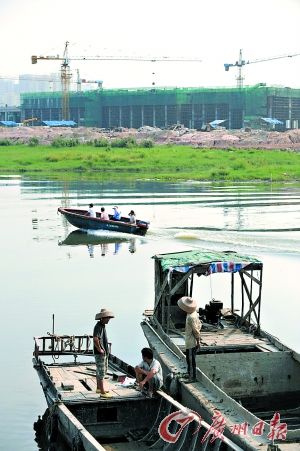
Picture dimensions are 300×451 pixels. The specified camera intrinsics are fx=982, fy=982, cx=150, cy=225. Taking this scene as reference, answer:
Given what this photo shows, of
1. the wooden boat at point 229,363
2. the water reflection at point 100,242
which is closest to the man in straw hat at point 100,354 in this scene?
the wooden boat at point 229,363

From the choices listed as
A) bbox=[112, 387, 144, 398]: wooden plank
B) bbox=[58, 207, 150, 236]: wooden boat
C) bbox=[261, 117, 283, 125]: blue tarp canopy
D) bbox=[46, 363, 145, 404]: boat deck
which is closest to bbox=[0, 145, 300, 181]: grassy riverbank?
bbox=[58, 207, 150, 236]: wooden boat

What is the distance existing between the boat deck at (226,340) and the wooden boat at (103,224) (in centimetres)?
2446

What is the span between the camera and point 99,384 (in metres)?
17.1

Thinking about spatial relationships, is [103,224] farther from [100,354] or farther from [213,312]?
[100,354]

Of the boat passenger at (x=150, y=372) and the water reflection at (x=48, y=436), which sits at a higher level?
the boat passenger at (x=150, y=372)

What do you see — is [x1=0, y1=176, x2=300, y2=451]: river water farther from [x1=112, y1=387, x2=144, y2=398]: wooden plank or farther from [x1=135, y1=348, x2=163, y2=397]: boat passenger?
[x1=135, y1=348, x2=163, y2=397]: boat passenger

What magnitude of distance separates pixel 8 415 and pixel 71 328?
6514 mm

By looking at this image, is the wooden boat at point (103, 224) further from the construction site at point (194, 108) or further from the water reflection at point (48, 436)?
the construction site at point (194, 108)

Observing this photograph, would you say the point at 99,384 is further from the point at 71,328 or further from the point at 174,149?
the point at 174,149

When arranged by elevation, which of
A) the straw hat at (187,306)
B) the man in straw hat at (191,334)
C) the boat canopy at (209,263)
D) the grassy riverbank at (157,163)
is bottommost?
the grassy riverbank at (157,163)

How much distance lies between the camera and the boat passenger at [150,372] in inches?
649

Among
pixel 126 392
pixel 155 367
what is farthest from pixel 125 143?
pixel 155 367

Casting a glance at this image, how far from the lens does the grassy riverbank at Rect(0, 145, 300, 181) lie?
86.0 m

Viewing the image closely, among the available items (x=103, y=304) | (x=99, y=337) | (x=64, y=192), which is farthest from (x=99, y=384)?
(x=64, y=192)
